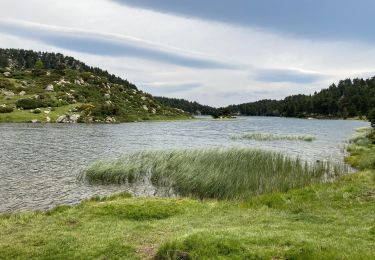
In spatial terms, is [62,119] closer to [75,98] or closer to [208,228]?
[75,98]

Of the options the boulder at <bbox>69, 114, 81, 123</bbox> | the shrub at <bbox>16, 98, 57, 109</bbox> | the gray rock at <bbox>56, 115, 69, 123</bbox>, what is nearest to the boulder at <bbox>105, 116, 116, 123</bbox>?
the boulder at <bbox>69, 114, 81, 123</bbox>

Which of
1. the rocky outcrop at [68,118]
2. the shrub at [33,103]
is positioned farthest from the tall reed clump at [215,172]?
the shrub at [33,103]

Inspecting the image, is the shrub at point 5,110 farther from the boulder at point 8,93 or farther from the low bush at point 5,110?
the boulder at point 8,93

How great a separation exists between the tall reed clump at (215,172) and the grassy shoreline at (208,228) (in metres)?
3.68

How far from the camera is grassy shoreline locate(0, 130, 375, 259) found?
1276cm

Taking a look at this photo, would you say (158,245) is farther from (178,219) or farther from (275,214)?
(275,214)

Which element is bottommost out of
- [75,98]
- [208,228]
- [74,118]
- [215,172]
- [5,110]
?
[215,172]

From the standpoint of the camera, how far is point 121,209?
2042 centimetres

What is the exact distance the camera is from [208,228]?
1612 centimetres

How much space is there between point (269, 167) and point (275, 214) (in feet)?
44.6

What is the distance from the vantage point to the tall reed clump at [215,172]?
2783cm

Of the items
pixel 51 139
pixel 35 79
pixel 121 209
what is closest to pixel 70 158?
pixel 51 139

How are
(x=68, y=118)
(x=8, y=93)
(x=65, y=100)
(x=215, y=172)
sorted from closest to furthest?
(x=215, y=172), (x=68, y=118), (x=8, y=93), (x=65, y=100)

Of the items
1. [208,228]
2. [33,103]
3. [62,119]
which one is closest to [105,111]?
[62,119]
